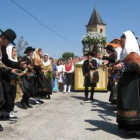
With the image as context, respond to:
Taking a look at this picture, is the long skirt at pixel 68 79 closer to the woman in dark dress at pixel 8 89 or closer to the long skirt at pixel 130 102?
the woman in dark dress at pixel 8 89

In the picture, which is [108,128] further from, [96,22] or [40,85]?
[96,22]

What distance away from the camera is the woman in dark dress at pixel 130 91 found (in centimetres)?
455

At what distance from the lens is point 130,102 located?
4602 mm

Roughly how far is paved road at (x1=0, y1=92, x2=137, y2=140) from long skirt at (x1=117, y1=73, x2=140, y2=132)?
296mm

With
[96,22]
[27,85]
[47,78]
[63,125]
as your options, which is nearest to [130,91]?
[63,125]

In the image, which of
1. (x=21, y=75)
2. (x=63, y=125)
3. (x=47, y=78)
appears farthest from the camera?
(x=47, y=78)

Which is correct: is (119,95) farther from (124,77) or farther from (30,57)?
(30,57)

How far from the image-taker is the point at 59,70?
1442cm

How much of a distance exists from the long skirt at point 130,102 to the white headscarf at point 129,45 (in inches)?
16.3

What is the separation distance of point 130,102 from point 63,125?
1.70 meters

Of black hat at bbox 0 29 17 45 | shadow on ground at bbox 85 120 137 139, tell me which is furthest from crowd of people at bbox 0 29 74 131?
shadow on ground at bbox 85 120 137 139

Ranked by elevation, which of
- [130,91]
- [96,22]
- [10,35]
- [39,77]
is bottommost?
[130,91]

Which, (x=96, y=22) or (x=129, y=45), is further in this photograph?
(x=96, y=22)

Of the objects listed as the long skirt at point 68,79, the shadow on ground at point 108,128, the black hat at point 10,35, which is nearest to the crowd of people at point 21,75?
the black hat at point 10,35
